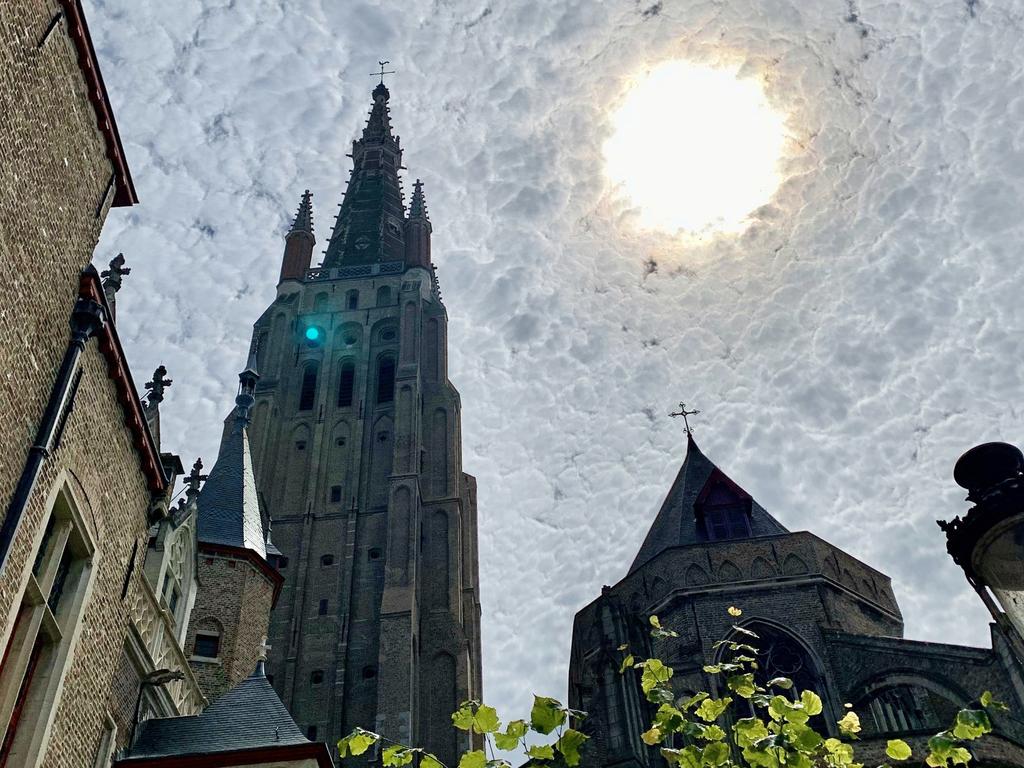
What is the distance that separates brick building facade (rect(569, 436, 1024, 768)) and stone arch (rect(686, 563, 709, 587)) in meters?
0.03

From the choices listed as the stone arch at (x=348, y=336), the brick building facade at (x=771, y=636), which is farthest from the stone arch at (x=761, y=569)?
the stone arch at (x=348, y=336)

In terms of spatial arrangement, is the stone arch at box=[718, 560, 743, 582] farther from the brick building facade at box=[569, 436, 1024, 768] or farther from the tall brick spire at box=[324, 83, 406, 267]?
the tall brick spire at box=[324, 83, 406, 267]

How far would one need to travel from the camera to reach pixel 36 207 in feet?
28.5

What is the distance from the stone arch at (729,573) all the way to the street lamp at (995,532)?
17.4m

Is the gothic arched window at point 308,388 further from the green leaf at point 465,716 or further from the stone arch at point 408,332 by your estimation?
the green leaf at point 465,716

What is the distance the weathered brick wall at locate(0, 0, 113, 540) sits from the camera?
316 inches

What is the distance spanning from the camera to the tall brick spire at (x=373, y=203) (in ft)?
177

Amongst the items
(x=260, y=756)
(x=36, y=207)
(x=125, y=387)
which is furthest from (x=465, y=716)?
(x=36, y=207)

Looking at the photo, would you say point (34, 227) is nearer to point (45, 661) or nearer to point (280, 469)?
point (45, 661)

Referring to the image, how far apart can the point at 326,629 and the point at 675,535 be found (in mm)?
15256

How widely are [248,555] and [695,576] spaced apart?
10289mm

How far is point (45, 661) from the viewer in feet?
28.9

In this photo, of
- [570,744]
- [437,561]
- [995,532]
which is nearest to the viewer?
[995,532]

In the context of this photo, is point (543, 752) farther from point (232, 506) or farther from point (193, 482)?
point (232, 506)
